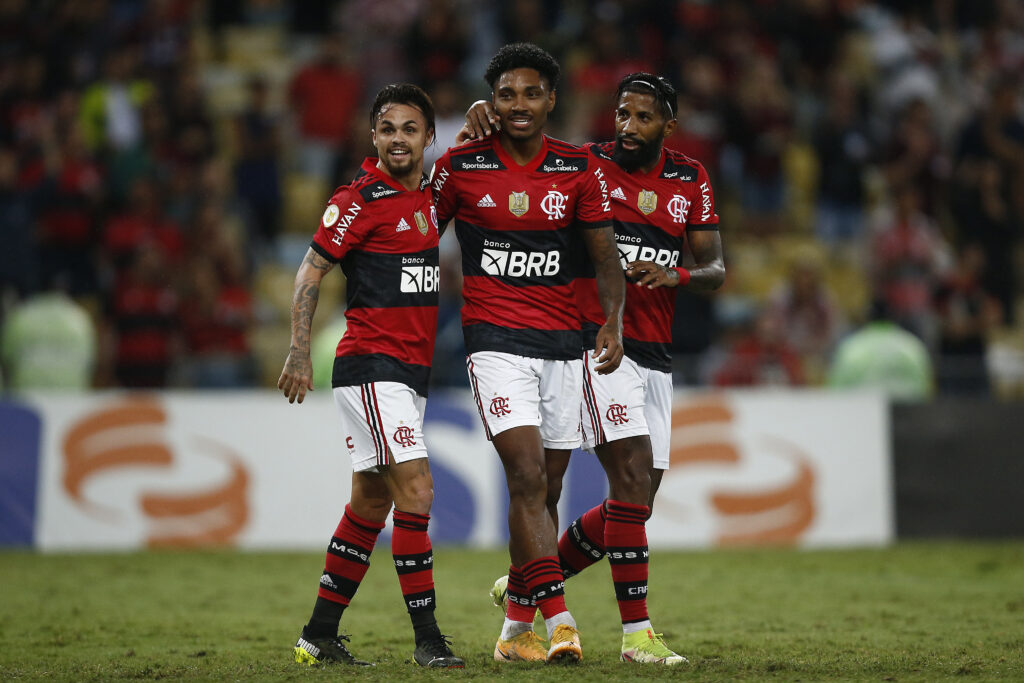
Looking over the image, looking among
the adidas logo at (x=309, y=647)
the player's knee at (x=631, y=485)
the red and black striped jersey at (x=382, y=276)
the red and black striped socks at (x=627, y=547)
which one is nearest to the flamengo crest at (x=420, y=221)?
the red and black striped jersey at (x=382, y=276)

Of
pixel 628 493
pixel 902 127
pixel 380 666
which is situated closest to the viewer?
pixel 380 666

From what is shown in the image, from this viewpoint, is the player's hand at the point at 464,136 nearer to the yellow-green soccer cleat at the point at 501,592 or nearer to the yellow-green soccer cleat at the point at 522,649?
the yellow-green soccer cleat at the point at 501,592

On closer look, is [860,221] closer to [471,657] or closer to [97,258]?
[97,258]

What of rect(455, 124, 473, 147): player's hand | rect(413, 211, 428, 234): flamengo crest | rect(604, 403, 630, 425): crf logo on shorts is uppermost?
rect(455, 124, 473, 147): player's hand

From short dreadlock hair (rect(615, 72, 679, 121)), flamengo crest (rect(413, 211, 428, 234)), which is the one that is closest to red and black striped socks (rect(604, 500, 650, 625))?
flamengo crest (rect(413, 211, 428, 234))

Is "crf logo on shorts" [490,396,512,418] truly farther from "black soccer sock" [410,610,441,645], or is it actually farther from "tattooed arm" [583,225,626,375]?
"black soccer sock" [410,610,441,645]

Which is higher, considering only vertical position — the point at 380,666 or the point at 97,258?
the point at 97,258

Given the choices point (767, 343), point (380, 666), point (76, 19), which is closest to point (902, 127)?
point (767, 343)

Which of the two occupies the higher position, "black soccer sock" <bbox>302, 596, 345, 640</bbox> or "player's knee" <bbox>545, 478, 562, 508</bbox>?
"player's knee" <bbox>545, 478, 562, 508</bbox>

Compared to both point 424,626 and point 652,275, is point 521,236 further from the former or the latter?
point 424,626

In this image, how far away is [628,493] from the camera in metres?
6.58

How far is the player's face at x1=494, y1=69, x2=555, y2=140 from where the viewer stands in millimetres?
6398

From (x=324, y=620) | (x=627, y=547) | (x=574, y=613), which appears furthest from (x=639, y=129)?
(x=574, y=613)

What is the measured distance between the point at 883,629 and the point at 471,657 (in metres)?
2.52
